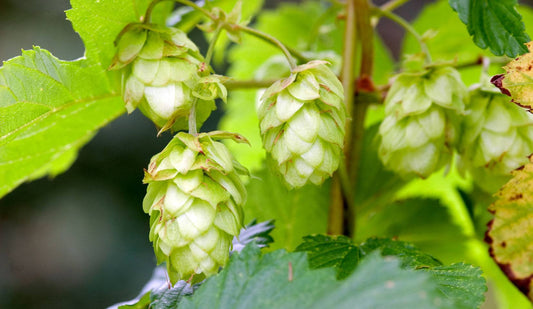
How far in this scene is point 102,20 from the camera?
2.40ft

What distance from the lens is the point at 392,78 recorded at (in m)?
0.79

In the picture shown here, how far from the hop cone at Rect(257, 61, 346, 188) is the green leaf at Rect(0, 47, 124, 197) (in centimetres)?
28

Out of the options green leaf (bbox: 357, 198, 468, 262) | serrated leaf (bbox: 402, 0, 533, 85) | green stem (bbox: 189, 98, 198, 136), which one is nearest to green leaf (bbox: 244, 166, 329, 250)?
green leaf (bbox: 357, 198, 468, 262)

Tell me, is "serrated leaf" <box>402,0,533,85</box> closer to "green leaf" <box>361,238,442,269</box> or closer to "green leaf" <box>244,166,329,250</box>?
"green leaf" <box>244,166,329,250</box>

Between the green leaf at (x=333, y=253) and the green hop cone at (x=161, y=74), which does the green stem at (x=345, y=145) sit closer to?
the green leaf at (x=333, y=253)

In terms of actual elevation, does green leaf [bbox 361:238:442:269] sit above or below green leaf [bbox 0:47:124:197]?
below

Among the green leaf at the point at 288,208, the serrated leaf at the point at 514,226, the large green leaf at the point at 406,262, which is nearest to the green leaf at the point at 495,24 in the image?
the serrated leaf at the point at 514,226

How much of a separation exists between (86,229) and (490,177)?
3016mm

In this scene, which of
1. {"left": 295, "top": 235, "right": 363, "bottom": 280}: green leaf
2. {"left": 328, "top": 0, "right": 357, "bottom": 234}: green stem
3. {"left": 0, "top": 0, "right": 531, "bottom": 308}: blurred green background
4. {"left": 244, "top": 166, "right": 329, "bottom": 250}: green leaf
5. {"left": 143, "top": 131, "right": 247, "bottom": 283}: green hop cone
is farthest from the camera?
{"left": 0, "top": 0, "right": 531, "bottom": 308}: blurred green background

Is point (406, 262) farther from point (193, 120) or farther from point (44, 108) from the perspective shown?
point (44, 108)

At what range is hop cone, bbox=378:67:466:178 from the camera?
0.71 meters

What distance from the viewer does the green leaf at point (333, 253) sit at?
0.68 m

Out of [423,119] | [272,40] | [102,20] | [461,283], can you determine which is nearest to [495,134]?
[423,119]

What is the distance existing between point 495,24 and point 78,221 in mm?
3156
